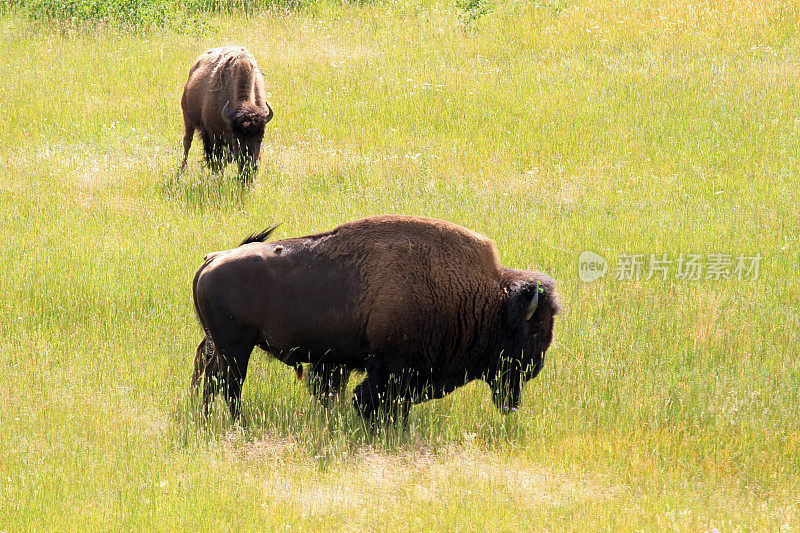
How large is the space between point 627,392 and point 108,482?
391cm

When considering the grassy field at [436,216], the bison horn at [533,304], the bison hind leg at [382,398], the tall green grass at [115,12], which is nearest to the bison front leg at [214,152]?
the grassy field at [436,216]

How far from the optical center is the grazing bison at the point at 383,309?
6.19m

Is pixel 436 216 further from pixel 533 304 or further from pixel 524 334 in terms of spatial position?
pixel 533 304

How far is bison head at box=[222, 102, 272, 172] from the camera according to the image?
1086cm

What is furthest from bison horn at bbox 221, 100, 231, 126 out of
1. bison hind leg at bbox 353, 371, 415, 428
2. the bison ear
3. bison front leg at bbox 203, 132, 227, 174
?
the bison ear

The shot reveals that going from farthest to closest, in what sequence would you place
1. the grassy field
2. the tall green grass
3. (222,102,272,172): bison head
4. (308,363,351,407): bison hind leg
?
the tall green grass
(222,102,272,172): bison head
(308,363,351,407): bison hind leg
the grassy field

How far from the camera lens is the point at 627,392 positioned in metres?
7.00

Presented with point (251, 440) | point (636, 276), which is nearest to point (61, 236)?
point (251, 440)

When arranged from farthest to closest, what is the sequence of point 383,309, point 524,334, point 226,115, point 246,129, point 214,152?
1. point 214,152
2. point 226,115
3. point 246,129
4. point 524,334
5. point 383,309

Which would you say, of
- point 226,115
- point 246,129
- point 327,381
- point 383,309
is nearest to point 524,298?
point 383,309

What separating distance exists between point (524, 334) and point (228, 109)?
19.9 feet

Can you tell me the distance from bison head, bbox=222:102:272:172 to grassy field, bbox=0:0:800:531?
0.46 meters

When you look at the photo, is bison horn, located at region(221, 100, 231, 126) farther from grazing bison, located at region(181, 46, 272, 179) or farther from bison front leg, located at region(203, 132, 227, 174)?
bison front leg, located at region(203, 132, 227, 174)

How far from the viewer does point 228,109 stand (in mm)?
11078
